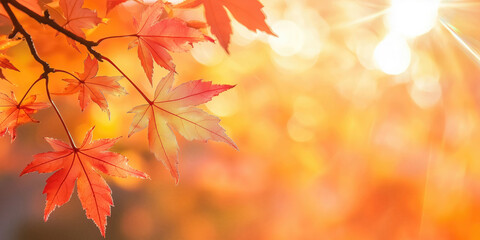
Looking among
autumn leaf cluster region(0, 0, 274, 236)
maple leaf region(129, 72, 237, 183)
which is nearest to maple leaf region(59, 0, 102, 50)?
autumn leaf cluster region(0, 0, 274, 236)

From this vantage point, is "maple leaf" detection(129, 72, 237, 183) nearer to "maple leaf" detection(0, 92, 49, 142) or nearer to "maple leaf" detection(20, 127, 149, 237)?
"maple leaf" detection(20, 127, 149, 237)

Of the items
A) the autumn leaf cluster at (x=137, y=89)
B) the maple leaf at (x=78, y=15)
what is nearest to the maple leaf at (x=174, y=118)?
the autumn leaf cluster at (x=137, y=89)

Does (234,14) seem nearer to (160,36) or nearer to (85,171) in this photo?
(160,36)

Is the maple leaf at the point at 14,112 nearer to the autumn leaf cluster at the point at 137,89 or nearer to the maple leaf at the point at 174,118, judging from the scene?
the autumn leaf cluster at the point at 137,89

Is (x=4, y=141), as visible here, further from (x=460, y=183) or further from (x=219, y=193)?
(x=460, y=183)

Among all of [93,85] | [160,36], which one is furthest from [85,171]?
[160,36]

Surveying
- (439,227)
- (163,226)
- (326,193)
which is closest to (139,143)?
(163,226)
